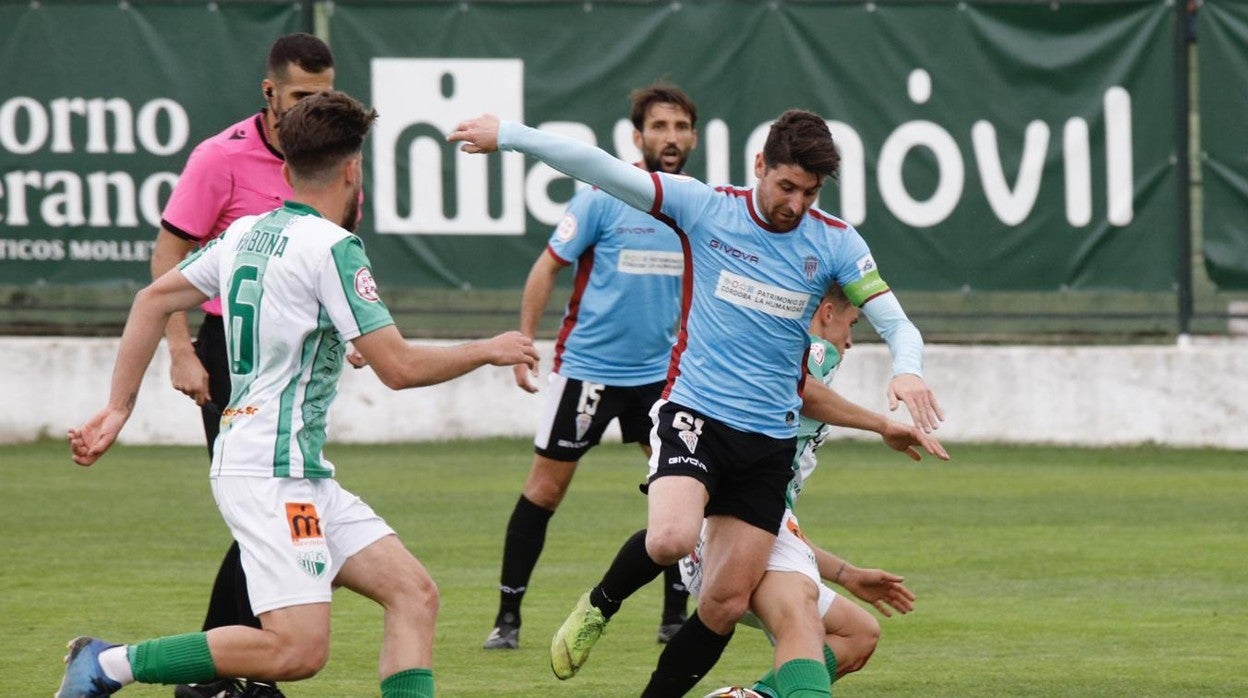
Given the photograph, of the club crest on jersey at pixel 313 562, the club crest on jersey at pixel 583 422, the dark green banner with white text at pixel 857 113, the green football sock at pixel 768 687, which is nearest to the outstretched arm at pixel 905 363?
the green football sock at pixel 768 687

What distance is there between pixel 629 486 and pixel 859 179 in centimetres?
353

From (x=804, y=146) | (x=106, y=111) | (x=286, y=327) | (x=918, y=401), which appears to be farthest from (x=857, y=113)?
(x=286, y=327)

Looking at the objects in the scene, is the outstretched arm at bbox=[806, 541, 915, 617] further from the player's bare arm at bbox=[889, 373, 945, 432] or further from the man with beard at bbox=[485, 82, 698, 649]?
the man with beard at bbox=[485, 82, 698, 649]

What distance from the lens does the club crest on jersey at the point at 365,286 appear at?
5551 mm

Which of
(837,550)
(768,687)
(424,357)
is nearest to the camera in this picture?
(424,357)

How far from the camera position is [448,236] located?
15570 mm

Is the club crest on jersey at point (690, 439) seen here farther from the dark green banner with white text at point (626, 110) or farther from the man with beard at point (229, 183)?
the dark green banner with white text at point (626, 110)

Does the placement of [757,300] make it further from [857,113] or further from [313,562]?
[857,113]

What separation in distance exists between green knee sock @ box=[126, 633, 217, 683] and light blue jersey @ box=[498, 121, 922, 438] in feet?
6.14

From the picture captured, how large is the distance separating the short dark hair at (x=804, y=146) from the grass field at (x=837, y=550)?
199cm

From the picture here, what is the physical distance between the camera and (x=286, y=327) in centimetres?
558

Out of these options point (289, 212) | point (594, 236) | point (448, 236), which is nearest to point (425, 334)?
point (448, 236)

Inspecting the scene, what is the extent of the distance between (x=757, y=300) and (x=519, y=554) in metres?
2.26

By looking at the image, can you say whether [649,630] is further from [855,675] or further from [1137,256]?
[1137,256]
